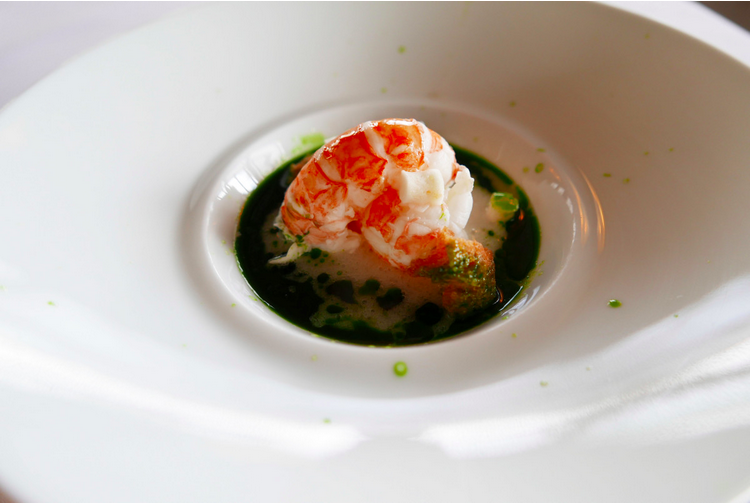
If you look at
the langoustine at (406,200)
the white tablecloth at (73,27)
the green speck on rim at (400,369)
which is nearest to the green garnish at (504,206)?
the langoustine at (406,200)

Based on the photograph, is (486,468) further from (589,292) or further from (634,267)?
(634,267)

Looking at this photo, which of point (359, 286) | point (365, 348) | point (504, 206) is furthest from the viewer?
point (504, 206)

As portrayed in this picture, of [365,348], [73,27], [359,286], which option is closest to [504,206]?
[359,286]

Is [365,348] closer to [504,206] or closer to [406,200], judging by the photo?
[406,200]

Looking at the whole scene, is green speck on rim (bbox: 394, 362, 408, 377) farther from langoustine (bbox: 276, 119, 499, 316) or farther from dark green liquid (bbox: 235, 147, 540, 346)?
langoustine (bbox: 276, 119, 499, 316)

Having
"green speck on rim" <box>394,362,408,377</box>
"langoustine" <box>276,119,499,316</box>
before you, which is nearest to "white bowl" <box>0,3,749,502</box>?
"green speck on rim" <box>394,362,408,377</box>

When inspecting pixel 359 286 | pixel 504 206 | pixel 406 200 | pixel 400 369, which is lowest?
pixel 400 369

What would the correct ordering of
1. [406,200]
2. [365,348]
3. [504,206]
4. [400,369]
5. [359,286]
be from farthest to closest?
[504,206], [359,286], [406,200], [365,348], [400,369]
